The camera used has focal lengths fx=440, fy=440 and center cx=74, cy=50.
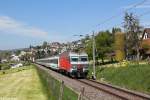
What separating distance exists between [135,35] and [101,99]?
76748 mm

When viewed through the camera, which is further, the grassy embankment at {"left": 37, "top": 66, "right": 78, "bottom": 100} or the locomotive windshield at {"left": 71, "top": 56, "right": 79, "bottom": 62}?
the locomotive windshield at {"left": 71, "top": 56, "right": 79, "bottom": 62}

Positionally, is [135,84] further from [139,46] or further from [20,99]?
[139,46]

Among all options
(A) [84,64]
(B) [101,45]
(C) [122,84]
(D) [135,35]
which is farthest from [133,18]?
(C) [122,84]

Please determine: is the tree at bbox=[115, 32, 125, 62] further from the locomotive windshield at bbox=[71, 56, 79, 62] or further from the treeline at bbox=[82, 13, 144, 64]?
the locomotive windshield at bbox=[71, 56, 79, 62]

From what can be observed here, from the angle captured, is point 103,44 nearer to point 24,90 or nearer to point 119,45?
point 119,45

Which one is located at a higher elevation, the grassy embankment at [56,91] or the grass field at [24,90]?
the grassy embankment at [56,91]

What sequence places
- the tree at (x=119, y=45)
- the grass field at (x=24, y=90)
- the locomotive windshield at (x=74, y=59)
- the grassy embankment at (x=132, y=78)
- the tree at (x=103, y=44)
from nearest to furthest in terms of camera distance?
the grass field at (x=24, y=90) < the grassy embankment at (x=132, y=78) < the locomotive windshield at (x=74, y=59) < the tree at (x=103, y=44) < the tree at (x=119, y=45)

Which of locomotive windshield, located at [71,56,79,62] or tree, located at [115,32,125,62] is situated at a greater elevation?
tree, located at [115,32,125,62]

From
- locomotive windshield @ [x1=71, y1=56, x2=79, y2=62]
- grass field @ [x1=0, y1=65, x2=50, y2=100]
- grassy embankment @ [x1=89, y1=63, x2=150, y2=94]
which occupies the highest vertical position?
locomotive windshield @ [x1=71, y1=56, x2=79, y2=62]

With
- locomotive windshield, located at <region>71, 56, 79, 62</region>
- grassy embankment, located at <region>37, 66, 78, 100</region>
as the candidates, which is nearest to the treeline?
locomotive windshield, located at <region>71, 56, 79, 62</region>

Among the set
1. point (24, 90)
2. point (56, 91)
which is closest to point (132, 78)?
point (24, 90)

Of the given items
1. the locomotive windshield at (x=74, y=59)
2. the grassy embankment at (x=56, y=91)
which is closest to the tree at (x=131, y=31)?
the locomotive windshield at (x=74, y=59)

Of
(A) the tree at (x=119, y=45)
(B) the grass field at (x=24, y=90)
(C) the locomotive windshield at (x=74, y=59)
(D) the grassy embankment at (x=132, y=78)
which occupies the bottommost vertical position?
(B) the grass field at (x=24, y=90)

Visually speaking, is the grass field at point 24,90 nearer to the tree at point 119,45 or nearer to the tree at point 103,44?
the tree at point 103,44
